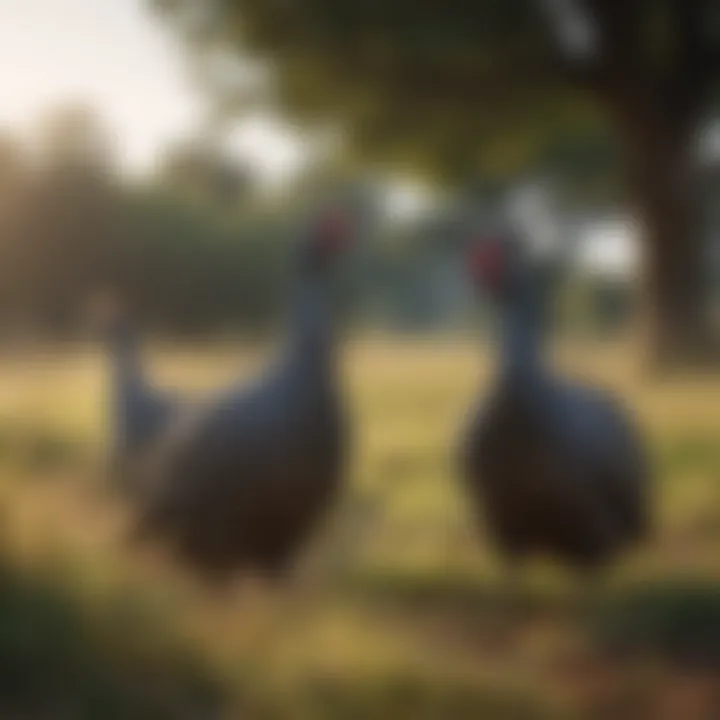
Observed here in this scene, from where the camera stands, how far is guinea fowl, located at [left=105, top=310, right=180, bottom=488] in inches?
33.4

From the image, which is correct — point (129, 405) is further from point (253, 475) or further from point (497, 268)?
point (497, 268)

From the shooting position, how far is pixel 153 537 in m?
0.85

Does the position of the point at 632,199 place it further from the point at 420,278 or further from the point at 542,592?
the point at 542,592

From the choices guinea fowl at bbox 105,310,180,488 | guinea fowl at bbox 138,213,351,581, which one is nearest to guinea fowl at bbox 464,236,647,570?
guinea fowl at bbox 138,213,351,581

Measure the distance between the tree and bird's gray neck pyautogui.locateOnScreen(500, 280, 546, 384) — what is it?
0.08 m

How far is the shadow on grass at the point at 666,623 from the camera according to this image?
82cm

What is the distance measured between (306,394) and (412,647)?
182mm

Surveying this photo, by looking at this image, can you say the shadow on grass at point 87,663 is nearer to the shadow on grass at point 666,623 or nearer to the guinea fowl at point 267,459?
the guinea fowl at point 267,459

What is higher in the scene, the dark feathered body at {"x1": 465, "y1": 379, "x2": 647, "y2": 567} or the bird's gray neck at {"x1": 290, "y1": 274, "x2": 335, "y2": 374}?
the bird's gray neck at {"x1": 290, "y1": 274, "x2": 335, "y2": 374}

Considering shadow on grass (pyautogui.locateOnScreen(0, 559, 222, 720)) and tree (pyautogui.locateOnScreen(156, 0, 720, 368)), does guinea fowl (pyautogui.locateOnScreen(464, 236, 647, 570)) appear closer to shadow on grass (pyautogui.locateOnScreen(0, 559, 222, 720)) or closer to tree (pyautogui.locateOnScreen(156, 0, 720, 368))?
tree (pyautogui.locateOnScreen(156, 0, 720, 368))

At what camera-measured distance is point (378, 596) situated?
832 millimetres

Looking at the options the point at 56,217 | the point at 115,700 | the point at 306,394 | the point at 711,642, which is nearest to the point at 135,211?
the point at 56,217

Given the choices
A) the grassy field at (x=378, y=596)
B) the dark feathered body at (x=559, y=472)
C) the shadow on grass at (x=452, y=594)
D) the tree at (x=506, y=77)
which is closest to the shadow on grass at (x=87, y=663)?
the grassy field at (x=378, y=596)

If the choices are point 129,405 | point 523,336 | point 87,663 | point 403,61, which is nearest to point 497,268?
point 523,336
